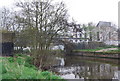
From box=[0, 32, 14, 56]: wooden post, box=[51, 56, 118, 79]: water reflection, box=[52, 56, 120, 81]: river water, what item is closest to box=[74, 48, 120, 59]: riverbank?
box=[52, 56, 120, 81]: river water

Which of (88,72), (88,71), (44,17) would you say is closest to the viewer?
(88,72)

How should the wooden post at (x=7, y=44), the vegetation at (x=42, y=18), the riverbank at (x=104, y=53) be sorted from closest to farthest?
the vegetation at (x=42, y=18), the wooden post at (x=7, y=44), the riverbank at (x=104, y=53)

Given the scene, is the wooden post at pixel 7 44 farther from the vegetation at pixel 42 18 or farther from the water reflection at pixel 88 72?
the water reflection at pixel 88 72

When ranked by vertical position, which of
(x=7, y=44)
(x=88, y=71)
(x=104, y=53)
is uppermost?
(x=7, y=44)

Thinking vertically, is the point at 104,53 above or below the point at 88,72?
below

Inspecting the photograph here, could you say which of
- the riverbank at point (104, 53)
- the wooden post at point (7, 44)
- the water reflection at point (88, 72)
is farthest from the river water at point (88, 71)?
the riverbank at point (104, 53)

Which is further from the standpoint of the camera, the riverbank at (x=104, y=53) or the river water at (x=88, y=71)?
the riverbank at (x=104, y=53)

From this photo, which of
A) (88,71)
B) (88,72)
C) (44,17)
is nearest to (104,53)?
(44,17)

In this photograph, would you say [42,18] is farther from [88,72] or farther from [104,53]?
[104,53]

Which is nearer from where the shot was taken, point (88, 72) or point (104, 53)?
point (88, 72)

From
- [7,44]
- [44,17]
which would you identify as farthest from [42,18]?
[7,44]

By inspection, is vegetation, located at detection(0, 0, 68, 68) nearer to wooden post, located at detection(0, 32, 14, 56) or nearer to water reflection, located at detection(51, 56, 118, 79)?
wooden post, located at detection(0, 32, 14, 56)

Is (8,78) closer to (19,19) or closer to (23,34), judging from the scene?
(23,34)

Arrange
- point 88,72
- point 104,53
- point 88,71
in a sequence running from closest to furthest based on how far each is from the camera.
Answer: point 88,72 < point 88,71 < point 104,53
